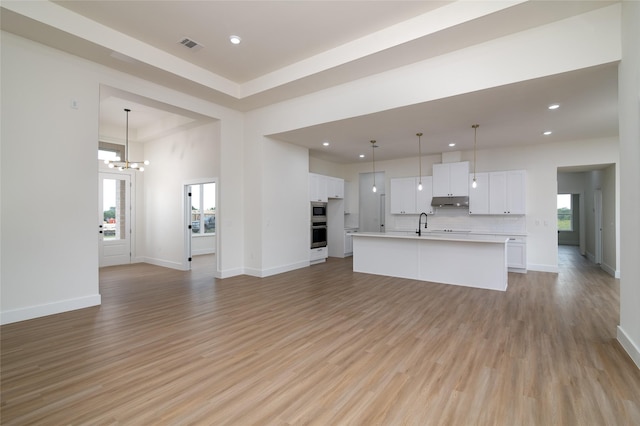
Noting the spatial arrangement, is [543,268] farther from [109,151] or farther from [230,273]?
[109,151]

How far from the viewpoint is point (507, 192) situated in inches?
283

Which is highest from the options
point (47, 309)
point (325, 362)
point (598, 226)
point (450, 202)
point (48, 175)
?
point (48, 175)

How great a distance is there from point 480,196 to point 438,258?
8.87ft

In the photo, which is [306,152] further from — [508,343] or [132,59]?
[508,343]

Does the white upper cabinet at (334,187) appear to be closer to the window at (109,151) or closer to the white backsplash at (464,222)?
the white backsplash at (464,222)

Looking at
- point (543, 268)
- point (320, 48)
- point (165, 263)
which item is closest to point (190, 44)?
point (320, 48)

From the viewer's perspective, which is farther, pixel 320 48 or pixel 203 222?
pixel 203 222

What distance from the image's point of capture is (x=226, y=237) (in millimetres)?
6449

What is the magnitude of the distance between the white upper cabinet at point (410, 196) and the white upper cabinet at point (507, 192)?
1.50 metres

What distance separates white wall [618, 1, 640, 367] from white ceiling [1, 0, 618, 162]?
0.46m

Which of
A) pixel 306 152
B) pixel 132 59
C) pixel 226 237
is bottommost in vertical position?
pixel 226 237

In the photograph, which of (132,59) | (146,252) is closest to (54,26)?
(132,59)

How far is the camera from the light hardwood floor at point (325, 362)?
2.07 m

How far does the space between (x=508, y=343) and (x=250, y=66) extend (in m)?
5.41
